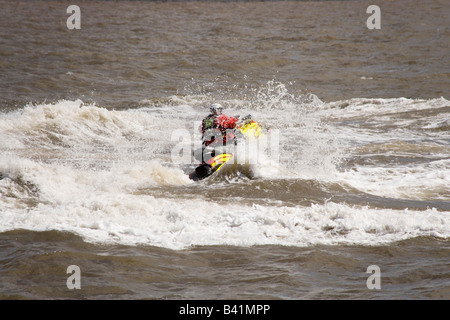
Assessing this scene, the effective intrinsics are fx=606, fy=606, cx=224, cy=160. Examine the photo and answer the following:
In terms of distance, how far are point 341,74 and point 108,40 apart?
38.9 feet

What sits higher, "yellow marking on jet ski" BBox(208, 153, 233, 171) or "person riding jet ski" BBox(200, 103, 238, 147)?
"person riding jet ski" BBox(200, 103, 238, 147)

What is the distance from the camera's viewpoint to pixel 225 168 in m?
10.9

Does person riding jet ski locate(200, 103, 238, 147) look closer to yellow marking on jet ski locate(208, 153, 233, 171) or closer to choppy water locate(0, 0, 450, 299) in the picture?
yellow marking on jet ski locate(208, 153, 233, 171)

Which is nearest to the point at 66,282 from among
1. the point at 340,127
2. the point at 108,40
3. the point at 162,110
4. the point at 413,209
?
the point at 413,209

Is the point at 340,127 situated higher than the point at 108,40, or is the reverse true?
the point at 108,40

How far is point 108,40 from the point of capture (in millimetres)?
29047

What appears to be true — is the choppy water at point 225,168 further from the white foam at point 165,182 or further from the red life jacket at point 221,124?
the red life jacket at point 221,124

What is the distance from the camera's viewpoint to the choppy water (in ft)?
22.5

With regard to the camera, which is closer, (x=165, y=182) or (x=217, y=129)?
(x=165, y=182)

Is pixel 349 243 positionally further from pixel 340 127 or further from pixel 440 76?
pixel 440 76
